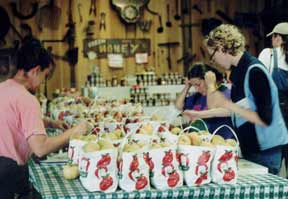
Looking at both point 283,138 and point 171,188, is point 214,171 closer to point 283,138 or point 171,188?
point 171,188

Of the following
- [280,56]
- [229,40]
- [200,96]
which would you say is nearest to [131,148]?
[229,40]

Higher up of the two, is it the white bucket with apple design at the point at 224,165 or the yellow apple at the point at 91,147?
the yellow apple at the point at 91,147

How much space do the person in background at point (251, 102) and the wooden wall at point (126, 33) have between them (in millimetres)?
5316

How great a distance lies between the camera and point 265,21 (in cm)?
935

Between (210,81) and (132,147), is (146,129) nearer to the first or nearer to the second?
(132,147)

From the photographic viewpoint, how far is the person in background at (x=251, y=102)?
3.44 m

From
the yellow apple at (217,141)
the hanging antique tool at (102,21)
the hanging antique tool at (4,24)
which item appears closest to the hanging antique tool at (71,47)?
the hanging antique tool at (102,21)

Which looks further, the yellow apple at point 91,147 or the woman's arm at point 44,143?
the woman's arm at point 44,143

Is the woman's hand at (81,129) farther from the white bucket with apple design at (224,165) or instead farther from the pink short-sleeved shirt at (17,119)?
the white bucket with apple design at (224,165)

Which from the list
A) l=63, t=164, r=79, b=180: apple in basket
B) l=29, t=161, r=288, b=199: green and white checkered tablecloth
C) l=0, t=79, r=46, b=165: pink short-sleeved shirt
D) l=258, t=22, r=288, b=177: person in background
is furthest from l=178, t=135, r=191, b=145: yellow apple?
l=258, t=22, r=288, b=177: person in background

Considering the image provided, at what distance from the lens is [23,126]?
3.04 meters

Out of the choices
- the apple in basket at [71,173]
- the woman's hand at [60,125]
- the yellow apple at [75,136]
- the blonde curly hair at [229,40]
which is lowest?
the apple in basket at [71,173]

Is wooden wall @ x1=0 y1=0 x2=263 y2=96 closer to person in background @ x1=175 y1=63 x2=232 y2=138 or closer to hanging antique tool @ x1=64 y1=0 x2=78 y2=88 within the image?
hanging antique tool @ x1=64 y1=0 x2=78 y2=88

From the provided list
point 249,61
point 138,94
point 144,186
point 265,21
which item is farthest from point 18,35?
point 144,186
